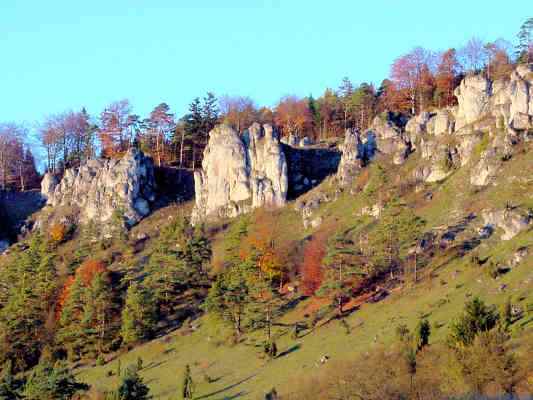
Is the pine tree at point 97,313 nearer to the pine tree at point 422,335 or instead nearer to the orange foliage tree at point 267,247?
the orange foliage tree at point 267,247

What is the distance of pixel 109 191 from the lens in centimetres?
12081

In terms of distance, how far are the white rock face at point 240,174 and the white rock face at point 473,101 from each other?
2452 cm

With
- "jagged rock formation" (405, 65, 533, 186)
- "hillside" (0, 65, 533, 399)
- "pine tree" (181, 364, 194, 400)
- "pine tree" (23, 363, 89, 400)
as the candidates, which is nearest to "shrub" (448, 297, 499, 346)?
"hillside" (0, 65, 533, 399)

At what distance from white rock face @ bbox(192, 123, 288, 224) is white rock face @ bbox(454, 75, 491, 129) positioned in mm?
24523

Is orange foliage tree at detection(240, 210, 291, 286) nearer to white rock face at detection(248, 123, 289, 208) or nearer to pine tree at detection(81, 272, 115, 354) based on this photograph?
white rock face at detection(248, 123, 289, 208)

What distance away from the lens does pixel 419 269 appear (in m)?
81.6

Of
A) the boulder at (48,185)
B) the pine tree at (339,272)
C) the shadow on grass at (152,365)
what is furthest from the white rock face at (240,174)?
the shadow on grass at (152,365)

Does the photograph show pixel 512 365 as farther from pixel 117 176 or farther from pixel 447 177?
pixel 117 176

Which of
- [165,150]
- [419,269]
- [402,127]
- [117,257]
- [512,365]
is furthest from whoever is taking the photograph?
[165,150]

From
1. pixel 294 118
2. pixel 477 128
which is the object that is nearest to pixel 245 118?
pixel 294 118

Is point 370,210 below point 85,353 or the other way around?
the other way around

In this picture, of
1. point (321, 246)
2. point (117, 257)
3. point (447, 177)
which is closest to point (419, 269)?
point (321, 246)

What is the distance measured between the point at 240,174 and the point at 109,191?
20.7 meters

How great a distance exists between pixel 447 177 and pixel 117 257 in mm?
43907
